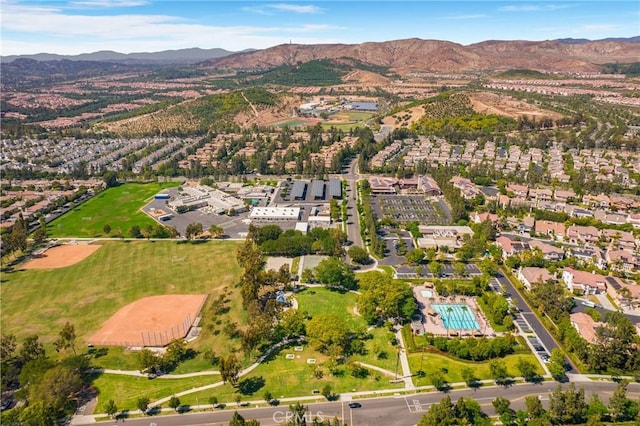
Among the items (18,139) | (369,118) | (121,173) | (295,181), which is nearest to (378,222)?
(295,181)

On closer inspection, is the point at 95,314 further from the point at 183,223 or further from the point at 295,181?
the point at 295,181

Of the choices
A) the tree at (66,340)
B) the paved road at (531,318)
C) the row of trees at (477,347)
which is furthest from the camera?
the paved road at (531,318)

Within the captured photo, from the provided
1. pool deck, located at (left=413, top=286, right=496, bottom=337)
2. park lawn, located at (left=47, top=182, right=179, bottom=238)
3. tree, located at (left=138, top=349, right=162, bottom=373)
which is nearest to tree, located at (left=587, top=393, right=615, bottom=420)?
pool deck, located at (left=413, top=286, right=496, bottom=337)

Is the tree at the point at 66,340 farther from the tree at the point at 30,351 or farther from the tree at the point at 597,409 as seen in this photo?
the tree at the point at 597,409

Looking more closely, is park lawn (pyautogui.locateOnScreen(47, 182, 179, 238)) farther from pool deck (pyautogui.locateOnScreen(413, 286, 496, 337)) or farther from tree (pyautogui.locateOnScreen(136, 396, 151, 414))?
pool deck (pyautogui.locateOnScreen(413, 286, 496, 337))

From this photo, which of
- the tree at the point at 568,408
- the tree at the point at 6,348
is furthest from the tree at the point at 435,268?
the tree at the point at 6,348
